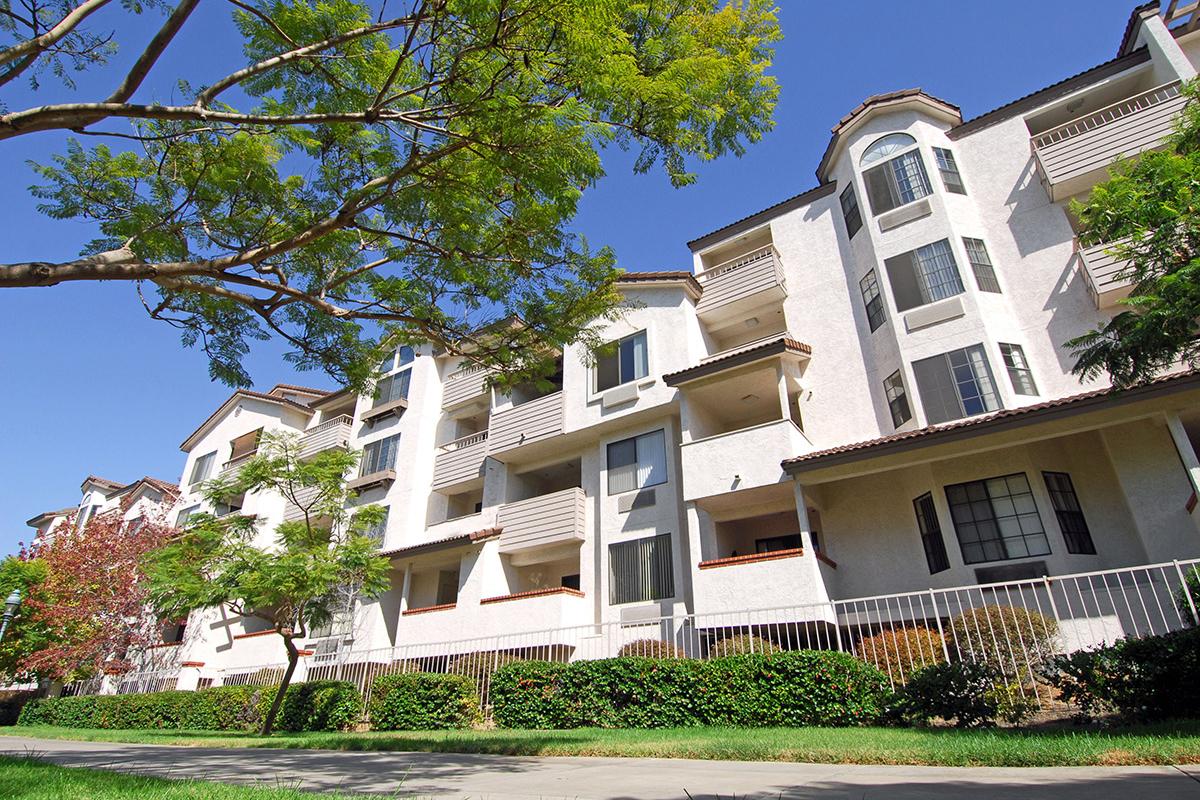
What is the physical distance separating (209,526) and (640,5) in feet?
65.7

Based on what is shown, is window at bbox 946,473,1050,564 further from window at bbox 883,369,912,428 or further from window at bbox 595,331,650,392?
window at bbox 595,331,650,392

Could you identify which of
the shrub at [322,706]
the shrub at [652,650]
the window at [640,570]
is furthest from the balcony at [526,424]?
the shrub at [322,706]

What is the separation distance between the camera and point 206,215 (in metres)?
8.19

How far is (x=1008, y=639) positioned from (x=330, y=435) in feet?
95.8

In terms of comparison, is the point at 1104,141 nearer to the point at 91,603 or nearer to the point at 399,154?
the point at 399,154

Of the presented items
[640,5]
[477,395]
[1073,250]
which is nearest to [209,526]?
[477,395]

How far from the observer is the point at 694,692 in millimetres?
11414

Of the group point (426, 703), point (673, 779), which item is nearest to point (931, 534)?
point (673, 779)

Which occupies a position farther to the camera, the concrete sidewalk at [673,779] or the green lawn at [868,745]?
the green lawn at [868,745]

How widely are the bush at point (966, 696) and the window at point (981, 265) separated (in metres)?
11.7

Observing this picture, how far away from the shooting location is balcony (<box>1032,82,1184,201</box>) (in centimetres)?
1594

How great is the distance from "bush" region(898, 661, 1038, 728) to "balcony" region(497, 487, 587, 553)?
490 inches

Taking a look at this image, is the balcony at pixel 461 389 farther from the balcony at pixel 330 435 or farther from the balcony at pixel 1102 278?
the balcony at pixel 1102 278

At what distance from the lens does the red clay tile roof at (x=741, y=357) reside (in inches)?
672
